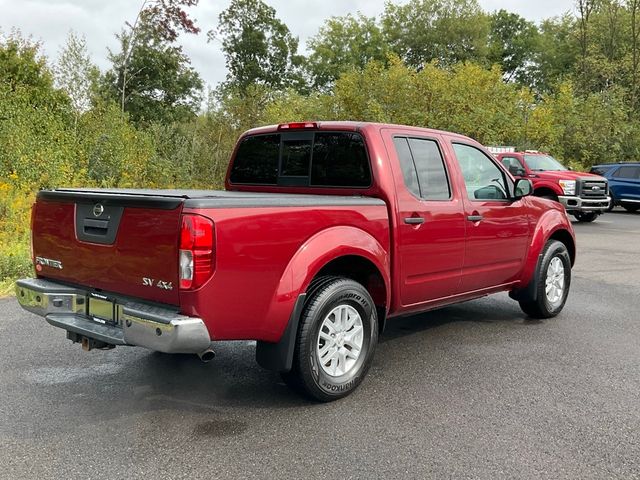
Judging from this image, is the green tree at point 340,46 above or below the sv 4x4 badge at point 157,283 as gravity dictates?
above

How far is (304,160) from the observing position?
16.0 feet

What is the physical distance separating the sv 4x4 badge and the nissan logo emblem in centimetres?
55

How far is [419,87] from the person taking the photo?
66.8 feet

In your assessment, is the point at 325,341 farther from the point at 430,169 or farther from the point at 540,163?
the point at 540,163

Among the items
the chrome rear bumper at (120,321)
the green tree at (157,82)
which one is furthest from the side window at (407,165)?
the green tree at (157,82)

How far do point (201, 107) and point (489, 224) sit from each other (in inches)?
627

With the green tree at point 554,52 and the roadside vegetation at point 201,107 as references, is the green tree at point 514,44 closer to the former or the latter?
the green tree at point 554,52

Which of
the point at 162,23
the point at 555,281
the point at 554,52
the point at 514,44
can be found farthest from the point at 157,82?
the point at 514,44

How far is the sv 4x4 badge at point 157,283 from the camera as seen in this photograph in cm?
324

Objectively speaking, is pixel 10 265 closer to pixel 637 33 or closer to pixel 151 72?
pixel 151 72

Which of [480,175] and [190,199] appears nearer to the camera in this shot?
[190,199]

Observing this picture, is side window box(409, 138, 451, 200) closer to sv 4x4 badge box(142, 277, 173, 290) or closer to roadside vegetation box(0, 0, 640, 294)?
sv 4x4 badge box(142, 277, 173, 290)

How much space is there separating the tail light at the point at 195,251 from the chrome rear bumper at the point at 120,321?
0.71 ft

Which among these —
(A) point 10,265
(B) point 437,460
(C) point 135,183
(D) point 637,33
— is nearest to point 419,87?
(C) point 135,183
